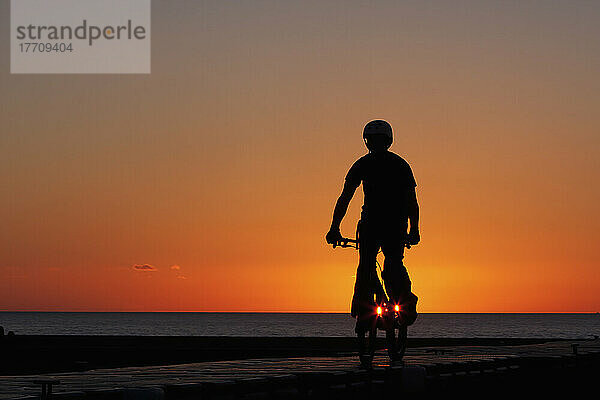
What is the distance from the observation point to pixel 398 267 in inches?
666

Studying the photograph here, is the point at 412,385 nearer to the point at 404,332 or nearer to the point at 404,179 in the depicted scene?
the point at 404,332

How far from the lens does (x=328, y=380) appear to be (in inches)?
517

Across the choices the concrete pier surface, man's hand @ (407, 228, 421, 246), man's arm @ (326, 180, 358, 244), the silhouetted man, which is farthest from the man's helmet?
the concrete pier surface

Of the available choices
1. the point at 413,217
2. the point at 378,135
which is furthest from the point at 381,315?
the point at 378,135

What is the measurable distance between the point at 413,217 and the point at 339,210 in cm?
130

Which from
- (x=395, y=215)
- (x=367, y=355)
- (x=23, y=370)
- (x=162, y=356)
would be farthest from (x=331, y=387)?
(x=162, y=356)

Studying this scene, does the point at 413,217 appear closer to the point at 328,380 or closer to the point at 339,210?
the point at 339,210

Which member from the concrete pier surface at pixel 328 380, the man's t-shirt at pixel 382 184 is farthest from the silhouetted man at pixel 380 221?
the concrete pier surface at pixel 328 380

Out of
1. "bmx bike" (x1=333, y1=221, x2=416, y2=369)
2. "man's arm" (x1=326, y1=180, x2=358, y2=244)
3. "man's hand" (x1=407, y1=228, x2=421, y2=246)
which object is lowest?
"bmx bike" (x1=333, y1=221, x2=416, y2=369)

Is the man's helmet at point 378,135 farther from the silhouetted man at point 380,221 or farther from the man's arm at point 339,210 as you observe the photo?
the man's arm at point 339,210

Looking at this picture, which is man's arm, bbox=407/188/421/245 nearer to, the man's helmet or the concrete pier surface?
the man's helmet

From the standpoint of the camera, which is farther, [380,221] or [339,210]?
[339,210]

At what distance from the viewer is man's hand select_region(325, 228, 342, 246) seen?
16.8m

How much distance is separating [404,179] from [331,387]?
5.05 m
